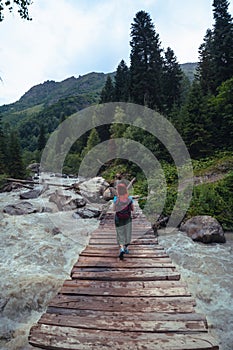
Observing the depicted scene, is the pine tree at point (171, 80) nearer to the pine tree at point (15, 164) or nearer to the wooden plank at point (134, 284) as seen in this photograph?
the pine tree at point (15, 164)

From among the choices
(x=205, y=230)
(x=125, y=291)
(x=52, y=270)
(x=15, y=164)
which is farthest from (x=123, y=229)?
(x=15, y=164)

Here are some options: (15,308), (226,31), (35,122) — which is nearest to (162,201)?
(15,308)

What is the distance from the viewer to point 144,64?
30531 millimetres

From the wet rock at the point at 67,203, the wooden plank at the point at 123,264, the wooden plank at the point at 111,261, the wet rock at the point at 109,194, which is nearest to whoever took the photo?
the wooden plank at the point at 123,264

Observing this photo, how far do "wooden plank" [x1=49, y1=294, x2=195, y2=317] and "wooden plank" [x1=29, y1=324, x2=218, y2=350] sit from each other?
1.57 feet

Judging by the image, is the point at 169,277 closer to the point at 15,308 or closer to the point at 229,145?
the point at 15,308

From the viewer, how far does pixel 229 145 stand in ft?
70.8

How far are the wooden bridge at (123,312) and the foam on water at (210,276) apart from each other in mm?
1745

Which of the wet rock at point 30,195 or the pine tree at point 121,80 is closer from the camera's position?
the wet rock at point 30,195

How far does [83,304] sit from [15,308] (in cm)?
304

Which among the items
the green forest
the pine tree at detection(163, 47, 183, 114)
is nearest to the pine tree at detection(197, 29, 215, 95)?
the green forest

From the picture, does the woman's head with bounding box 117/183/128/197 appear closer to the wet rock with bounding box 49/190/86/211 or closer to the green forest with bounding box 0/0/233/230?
the green forest with bounding box 0/0/233/230

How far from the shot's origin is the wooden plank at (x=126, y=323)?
2853mm

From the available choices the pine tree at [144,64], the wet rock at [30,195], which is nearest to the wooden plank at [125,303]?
the wet rock at [30,195]
